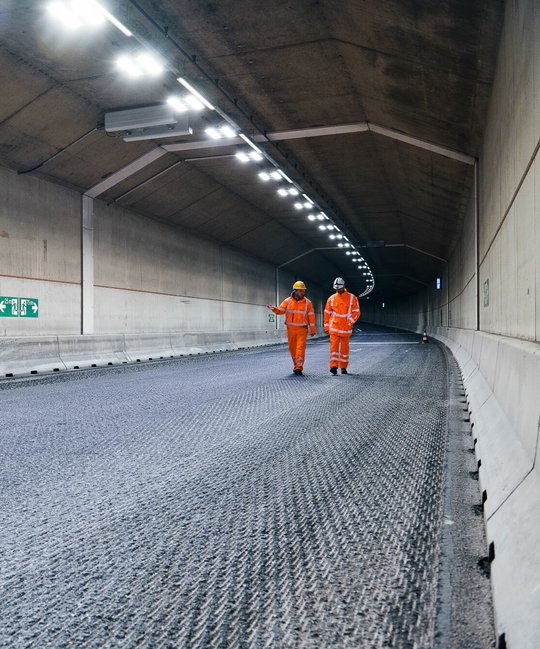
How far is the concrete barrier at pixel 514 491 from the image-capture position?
1960 mm

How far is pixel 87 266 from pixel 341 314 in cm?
951

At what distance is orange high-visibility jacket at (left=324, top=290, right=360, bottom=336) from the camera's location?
1238cm

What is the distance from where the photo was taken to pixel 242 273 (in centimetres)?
3300

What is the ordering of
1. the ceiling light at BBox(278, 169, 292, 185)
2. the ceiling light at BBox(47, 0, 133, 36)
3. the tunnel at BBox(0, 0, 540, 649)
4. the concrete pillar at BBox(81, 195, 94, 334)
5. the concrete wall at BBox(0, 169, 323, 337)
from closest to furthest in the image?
the tunnel at BBox(0, 0, 540, 649) < the ceiling light at BBox(47, 0, 133, 36) < the concrete wall at BBox(0, 169, 323, 337) < the concrete pillar at BBox(81, 195, 94, 334) < the ceiling light at BBox(278, 169, 292, 185)

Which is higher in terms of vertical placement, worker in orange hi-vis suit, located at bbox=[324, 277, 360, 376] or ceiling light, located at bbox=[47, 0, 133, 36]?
ceiling light, located at bbox=[47, 0, 133, 36]

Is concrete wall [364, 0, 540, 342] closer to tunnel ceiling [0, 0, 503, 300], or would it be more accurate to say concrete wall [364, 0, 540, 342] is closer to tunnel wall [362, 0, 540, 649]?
tunnel wall [362, 0, 540, 649]

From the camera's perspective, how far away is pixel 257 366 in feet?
49.0

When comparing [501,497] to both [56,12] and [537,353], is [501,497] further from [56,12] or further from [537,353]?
[56,12]

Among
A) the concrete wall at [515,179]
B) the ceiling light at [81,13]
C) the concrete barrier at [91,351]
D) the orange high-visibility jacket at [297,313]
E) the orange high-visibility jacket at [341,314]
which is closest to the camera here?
the concrete wall at [515,179]

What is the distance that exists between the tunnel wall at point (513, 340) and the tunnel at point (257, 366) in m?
0.03

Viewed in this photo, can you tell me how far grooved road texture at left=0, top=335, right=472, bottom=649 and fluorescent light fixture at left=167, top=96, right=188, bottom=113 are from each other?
8.40m

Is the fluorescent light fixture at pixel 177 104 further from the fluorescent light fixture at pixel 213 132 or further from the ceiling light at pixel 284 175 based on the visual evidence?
the ceiling light at pixel 284 175

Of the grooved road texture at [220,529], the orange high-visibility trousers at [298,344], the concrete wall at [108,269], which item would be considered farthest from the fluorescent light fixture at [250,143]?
the grooved road texture at [220,529]

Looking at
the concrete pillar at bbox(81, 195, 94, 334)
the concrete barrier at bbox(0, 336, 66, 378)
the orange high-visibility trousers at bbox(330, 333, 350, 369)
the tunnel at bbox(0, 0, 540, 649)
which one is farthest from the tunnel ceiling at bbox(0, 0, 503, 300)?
the orange high-visibility trousers at bbox(330, 333, 350, 369)
